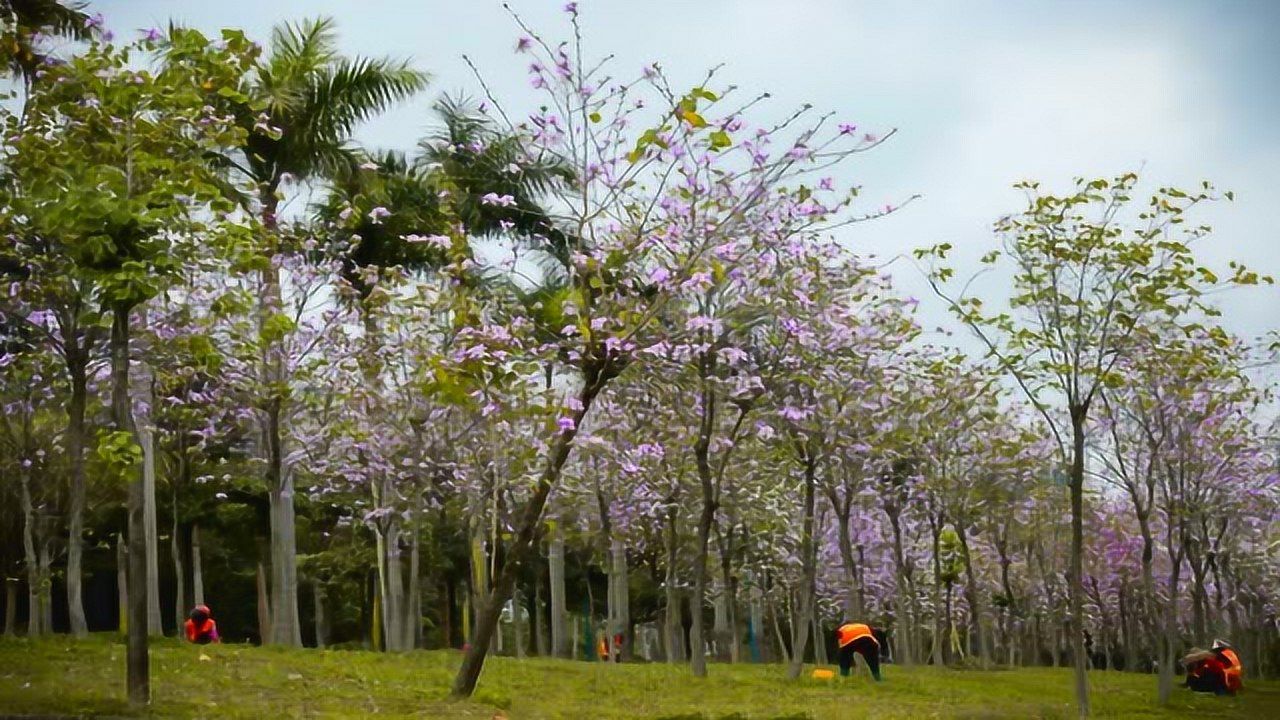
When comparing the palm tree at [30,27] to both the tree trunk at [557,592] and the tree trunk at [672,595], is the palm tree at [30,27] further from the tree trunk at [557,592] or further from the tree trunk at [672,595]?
the tree trunk at [557,592]

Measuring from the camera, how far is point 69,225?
43.3 feet

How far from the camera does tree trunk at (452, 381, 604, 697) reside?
52.7 feet

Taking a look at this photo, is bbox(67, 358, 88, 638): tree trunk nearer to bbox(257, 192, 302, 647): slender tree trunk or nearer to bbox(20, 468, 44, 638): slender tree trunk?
bbox(20, 468, 44, 638): slender tree trunk

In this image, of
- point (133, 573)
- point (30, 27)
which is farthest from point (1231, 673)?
point (30, 27)

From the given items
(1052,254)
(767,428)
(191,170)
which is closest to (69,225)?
(191,170)

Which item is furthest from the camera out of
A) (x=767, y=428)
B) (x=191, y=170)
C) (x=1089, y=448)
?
(x=1089, y=448)

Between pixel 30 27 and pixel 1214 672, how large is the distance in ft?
83.8

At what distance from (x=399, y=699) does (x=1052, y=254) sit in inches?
433

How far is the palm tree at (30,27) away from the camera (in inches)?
584

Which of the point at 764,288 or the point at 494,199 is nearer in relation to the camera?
the point at 494,199

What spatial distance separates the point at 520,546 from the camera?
16453mm

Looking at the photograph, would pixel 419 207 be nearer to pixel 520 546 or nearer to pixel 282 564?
pixel 282 564

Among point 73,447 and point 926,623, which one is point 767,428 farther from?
Result: point 926,623

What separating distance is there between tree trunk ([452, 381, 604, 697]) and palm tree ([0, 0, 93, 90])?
6938mm
